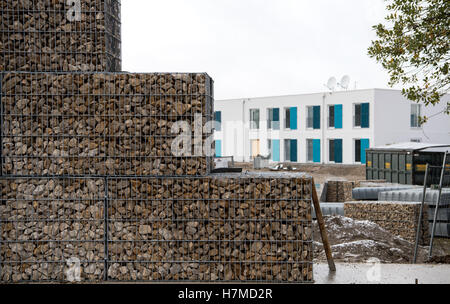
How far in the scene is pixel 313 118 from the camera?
142 feet

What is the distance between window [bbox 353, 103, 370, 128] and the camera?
39750mm

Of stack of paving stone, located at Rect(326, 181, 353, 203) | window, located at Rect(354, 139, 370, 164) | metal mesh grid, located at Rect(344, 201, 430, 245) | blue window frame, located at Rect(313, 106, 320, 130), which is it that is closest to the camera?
metal mesh grid, located at Rect(344, 201, 430, 245)

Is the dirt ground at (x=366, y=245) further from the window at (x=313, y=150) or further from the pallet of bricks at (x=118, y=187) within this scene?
the window at (x=313, y=150)

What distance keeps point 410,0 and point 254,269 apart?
24.7ft

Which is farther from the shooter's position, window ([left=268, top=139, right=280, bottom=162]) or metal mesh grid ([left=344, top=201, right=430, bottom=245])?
window ([left=268, top=139, right=280, bottom=162])

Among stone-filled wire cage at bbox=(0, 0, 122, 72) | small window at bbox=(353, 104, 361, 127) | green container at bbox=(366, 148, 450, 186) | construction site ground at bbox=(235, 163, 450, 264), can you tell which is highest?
small window at bbox=(353, 104, 361, 127)

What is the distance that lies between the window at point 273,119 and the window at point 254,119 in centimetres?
106

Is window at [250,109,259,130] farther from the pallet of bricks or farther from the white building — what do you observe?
the pallet of bricks

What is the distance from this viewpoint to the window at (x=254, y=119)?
4694 cm

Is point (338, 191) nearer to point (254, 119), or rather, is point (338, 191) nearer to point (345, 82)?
point (345, 82)

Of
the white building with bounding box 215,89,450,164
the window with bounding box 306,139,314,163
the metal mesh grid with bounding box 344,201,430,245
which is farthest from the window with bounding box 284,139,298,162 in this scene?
the metal mesh grid with bounding box 344,201,430,245

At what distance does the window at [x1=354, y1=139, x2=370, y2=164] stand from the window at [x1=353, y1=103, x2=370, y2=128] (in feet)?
3.56

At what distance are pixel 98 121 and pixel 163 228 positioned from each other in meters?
1.56

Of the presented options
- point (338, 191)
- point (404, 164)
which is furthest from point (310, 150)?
point (338, 191)
